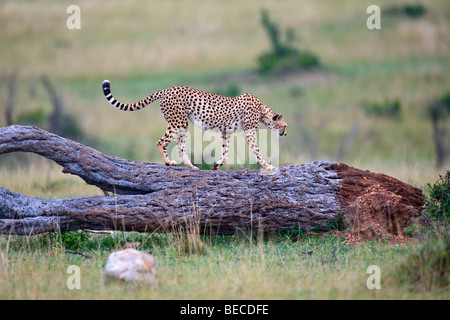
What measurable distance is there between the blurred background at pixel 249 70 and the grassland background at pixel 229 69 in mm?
61

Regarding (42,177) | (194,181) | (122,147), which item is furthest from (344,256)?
(122,147)

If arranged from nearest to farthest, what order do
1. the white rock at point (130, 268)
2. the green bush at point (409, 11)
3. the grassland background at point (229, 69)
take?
the white rock at point (130, 268)
the grassland background at point (229, 69)
the green bush at point (409, 11)

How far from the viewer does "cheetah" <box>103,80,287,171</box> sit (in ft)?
28.4

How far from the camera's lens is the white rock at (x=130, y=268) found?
614 centimetres

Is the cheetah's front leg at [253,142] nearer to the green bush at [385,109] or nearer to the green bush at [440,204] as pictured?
the green bush at [440,204]

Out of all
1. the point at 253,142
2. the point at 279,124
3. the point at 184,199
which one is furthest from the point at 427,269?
the point at 279,124

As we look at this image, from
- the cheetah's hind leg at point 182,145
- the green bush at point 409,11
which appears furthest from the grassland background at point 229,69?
the cheetah's hind leg at point 182,145

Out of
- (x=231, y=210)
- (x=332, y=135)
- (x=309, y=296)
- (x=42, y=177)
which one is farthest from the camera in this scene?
(x=332, y=135)

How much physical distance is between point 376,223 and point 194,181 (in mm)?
2386

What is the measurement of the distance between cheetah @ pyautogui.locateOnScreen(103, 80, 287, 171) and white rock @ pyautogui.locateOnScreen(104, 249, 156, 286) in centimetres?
245

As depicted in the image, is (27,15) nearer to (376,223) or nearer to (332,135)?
(332,135)

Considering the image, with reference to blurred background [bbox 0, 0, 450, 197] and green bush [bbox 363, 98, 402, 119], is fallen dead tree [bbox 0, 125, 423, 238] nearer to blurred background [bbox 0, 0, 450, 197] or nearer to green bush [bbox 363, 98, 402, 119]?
blurred background [bbox 0, 0, 450, 197]

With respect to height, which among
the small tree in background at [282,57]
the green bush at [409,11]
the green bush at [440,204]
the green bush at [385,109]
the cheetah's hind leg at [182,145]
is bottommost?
the green bush at [440,204]

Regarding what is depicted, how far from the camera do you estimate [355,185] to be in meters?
8.04
